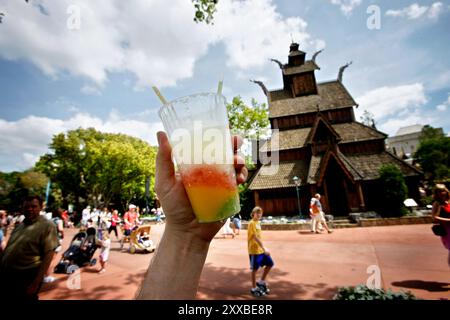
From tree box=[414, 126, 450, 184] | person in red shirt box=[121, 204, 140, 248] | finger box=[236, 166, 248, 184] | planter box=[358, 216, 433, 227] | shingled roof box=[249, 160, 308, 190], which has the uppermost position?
tree box=[414, 126, 450, 184]

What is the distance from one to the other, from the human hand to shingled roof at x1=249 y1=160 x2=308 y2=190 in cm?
1669

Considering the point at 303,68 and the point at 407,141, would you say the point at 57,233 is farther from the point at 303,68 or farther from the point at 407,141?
the point at 407,141

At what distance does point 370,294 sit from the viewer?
3049mm

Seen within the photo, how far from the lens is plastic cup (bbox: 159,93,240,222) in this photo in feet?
4.83

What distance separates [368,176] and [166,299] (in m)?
18.4

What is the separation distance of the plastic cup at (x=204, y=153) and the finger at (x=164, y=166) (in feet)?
0.37

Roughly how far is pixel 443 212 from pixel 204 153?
215 inches

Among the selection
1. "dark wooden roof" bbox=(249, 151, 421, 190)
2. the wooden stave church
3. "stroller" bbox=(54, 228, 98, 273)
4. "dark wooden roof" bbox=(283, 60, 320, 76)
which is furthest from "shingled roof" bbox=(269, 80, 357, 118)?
"stroller" bbox=(54, 228, 98, 273)

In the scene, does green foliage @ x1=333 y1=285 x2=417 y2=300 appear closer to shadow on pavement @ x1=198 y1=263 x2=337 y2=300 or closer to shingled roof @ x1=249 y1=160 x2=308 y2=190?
shadow on pavement @ x1=198 y1=263 x2=337 y2=300

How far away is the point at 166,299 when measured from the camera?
5.36ft

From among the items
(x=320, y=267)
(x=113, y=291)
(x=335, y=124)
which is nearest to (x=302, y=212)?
(x=335, y=124)

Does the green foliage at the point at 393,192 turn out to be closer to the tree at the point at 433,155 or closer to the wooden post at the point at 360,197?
the wooden post at the point at 360,197

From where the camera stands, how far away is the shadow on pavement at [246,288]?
445 centimetres

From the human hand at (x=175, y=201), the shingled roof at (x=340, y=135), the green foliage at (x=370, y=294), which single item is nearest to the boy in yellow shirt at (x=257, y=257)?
Result: the green foliage at (x=370, y=294)
